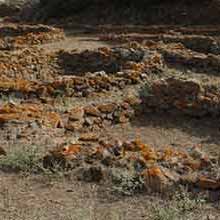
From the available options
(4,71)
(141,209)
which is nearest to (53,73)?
(4,71)

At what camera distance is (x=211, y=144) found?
7.40 metres

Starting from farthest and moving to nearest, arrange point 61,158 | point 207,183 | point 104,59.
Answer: point 104,59 < point 61,158 < point 207,183

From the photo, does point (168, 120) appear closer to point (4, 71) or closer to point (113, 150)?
point (113, 150)

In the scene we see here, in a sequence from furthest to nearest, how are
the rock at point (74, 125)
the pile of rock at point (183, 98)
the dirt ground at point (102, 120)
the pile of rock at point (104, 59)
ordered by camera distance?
the pile of rock at point (104, 59) < the pile of rock at point (183, 98) < the rock at point (74, 125) < the dirt ground at point (102, 120)

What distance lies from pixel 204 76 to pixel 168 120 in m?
2.49

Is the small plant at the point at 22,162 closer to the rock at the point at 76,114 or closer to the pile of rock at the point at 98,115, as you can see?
the pile of rock at the point at 98,115

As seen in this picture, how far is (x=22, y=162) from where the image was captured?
6184 mm

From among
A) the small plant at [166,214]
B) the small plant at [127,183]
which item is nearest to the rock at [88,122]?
the small plant at [127,183]

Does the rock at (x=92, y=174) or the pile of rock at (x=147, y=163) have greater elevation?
the pile of rock at (x=147, y=163)

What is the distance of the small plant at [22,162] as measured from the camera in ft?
20.1

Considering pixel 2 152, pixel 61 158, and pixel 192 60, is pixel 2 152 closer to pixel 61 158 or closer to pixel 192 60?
pixel 61 158

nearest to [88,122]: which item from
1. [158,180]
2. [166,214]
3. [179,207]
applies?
[158,180]

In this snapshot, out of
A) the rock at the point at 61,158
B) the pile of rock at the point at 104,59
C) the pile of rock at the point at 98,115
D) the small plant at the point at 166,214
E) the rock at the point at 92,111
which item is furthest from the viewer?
the pile of rock at the point at 104,59

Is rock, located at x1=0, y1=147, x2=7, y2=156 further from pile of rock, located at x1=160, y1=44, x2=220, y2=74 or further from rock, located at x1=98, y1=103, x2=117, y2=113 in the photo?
pile of rock, located at x1=160, y1=44, x2=220, y2=74
